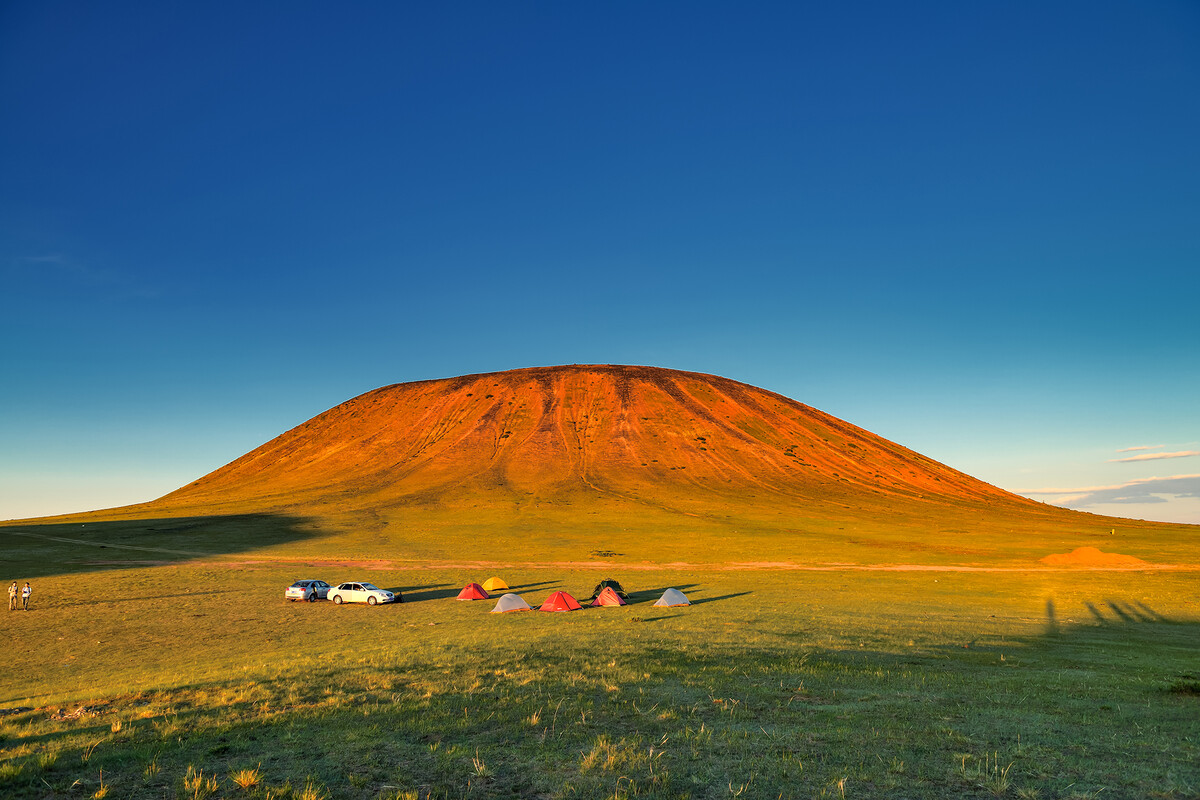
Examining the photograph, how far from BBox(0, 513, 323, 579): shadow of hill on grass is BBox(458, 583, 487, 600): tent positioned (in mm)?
36161

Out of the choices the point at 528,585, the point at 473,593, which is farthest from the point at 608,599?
the point at 473,593

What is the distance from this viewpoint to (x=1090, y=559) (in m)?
Result: 69.4

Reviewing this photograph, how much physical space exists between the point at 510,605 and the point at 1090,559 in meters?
65.1

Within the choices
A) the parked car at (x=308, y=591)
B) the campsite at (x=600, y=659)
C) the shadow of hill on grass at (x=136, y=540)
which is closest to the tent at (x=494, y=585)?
the campsite at (x=600, y=659)

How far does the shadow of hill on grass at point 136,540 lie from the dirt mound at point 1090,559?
90513mm

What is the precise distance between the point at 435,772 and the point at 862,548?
254 ft

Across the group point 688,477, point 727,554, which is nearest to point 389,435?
point 688,477

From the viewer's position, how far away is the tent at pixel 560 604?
145ft

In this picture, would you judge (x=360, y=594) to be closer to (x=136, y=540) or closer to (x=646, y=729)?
(x=646, y=729)

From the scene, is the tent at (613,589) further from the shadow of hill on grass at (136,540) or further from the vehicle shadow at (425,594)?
the shadow of hill on grass at (136,540)

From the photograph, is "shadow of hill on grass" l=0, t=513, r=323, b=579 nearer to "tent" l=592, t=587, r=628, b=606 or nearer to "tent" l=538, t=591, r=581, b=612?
"tent" l=538, t=591, r=581, b=612

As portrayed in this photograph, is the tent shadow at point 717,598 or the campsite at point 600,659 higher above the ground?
the campsite at point 600,659

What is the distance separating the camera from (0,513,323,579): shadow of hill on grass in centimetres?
6300

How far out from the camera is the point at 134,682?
24453mm
